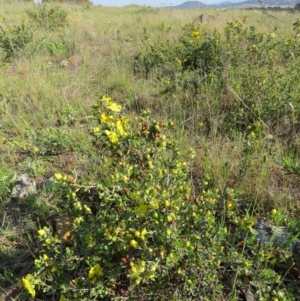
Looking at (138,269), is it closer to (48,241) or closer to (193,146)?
(48,241)

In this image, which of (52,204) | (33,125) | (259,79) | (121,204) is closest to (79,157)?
(52,204)

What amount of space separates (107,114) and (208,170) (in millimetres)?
979

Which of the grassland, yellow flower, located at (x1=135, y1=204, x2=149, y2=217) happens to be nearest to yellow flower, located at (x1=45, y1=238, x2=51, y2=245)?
the grassland

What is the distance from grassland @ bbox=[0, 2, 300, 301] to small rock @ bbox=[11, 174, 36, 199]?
0.22 feet

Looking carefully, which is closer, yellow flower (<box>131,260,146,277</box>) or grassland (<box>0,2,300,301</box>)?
yellow flower (<box>131,260,146,277</box>)

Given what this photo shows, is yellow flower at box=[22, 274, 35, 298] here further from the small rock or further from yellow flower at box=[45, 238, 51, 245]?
the small rock

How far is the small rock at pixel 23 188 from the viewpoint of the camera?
2.20m

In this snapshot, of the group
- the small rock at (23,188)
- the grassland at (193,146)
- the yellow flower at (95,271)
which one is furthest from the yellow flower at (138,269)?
the small rock at (23,188)

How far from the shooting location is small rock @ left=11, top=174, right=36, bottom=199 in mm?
2199

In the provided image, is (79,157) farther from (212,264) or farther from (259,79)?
(259,79)

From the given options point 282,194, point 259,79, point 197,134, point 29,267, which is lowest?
point 29,267

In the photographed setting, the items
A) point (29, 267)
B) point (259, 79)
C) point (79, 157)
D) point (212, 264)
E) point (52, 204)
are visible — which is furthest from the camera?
point (259, 79)

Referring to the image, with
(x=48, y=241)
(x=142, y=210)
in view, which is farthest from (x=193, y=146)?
(x=48, y=241)

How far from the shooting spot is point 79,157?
2.56 meters
